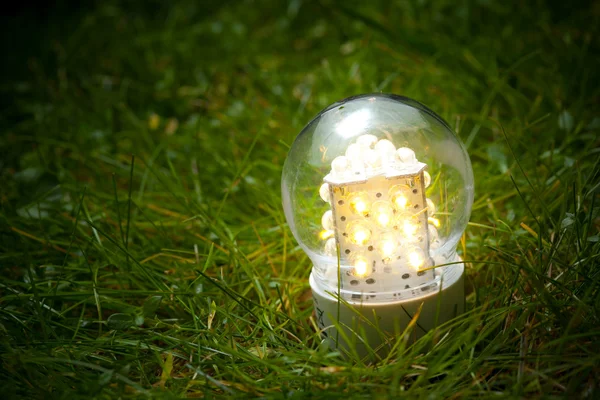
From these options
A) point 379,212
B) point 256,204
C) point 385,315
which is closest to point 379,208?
point 379,212

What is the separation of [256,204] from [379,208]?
80 centimetres

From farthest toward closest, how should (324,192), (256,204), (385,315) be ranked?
(256,204)
(324,192)
(385,315)

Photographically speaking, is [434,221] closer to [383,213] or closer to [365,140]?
[383,213]

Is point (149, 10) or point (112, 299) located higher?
point (149, 10)

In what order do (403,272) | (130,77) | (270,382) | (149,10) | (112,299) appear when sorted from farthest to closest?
(149,10), (130,77), (112,299), (403,272), (270,382)

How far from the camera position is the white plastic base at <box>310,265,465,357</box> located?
1.49 meters

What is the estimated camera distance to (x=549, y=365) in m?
1.31

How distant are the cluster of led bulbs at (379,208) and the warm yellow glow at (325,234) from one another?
4 cm

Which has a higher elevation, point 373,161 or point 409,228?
point 373,161

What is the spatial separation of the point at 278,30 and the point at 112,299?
2938mm

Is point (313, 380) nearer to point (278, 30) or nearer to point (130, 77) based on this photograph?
point (130, 77)

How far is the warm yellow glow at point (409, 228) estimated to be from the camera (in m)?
1.56

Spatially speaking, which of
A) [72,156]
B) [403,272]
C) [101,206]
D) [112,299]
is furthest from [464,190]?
[72,156]

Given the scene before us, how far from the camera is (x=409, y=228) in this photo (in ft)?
5.11
